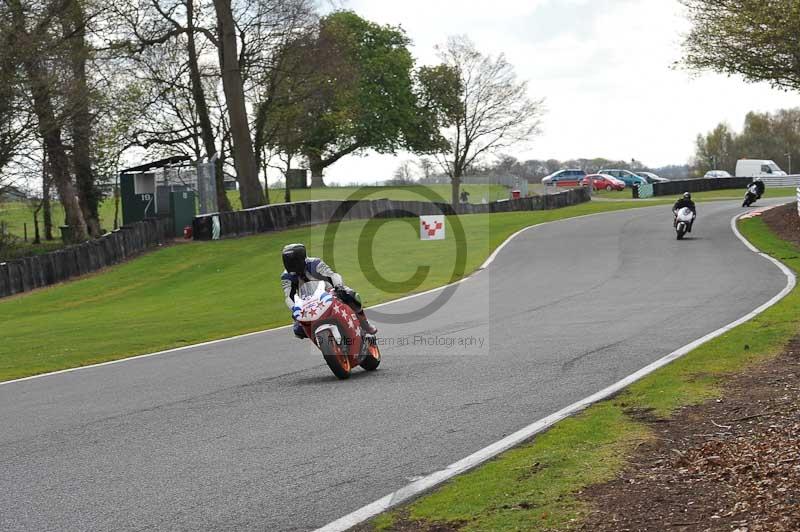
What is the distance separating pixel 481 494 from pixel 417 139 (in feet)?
247

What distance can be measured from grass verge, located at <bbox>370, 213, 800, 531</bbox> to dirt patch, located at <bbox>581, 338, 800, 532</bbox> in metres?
0.19

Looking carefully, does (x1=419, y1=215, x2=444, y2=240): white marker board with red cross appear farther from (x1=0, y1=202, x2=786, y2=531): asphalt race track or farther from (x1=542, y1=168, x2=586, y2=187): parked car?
(x1=542, y1=168, x2=586, y2=187): parked car

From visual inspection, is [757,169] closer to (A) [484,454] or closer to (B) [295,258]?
(B) [295,258]

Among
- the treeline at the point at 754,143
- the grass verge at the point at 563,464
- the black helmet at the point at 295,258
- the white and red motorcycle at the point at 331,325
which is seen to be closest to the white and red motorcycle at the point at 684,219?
the grass verge at the point at 563,464

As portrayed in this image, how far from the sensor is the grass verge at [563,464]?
5988mm

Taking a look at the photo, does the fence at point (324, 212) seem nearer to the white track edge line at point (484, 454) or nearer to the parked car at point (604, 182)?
the parked car at point (604, 182)

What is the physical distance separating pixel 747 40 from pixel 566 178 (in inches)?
2239

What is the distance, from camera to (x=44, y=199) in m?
54.0

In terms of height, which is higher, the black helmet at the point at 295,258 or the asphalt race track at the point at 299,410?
the black helmet at the point at 295,258

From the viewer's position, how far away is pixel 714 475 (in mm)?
6379

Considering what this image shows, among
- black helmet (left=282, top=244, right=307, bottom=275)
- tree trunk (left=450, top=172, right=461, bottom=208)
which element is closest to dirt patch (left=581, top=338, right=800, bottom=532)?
black helmet (left=282, top=244, right=307, bottom=275)

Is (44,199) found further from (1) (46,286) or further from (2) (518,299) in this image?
(2) (518,299)

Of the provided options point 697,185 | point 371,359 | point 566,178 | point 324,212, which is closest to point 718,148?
point 566,178

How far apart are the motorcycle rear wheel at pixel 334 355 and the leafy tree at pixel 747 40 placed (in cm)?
2596
